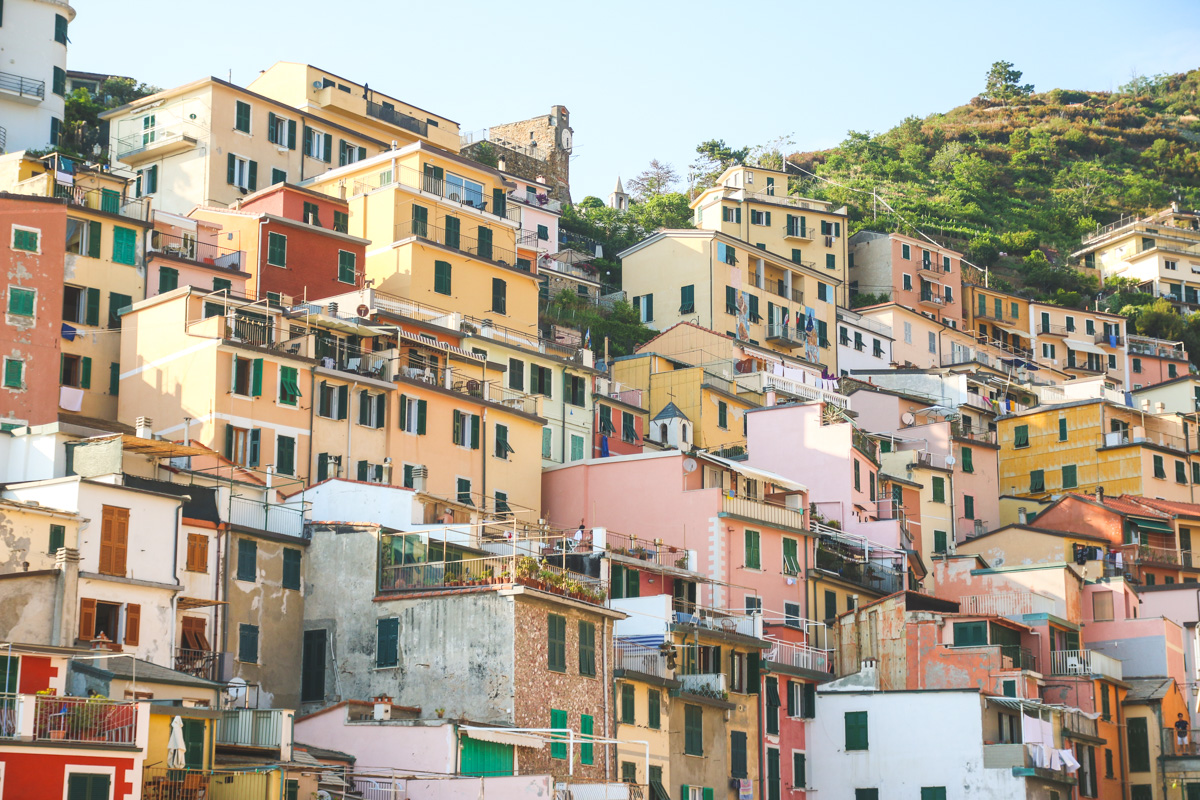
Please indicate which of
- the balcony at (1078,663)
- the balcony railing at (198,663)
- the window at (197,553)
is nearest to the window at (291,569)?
the window at (197,553)

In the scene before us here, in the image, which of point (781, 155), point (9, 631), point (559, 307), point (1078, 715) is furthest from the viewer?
point (781, 155)

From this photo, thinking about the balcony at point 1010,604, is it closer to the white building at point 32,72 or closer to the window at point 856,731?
the window at point 856,731

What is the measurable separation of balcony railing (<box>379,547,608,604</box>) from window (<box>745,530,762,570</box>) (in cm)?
1232

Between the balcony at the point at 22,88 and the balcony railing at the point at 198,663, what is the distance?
42400 mm

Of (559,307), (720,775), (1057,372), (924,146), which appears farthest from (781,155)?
(720,775)

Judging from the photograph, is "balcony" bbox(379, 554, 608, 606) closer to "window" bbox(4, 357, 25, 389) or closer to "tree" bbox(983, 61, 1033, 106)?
"window" bbox(4, 357, 25, 389)

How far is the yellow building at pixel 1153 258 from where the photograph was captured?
4560 inches

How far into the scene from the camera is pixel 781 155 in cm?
12456

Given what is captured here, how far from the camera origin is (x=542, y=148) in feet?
367

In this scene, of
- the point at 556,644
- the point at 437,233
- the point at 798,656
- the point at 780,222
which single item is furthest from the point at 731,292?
the point at 556,644

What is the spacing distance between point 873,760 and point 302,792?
19.6 meters

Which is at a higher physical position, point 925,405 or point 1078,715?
point 925,405

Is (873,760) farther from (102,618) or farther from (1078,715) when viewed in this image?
(102,618)

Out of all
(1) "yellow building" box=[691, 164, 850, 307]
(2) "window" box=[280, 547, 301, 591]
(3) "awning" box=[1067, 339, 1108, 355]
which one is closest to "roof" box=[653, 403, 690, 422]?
(2) "window" box=[280, 547, 301, 591]
